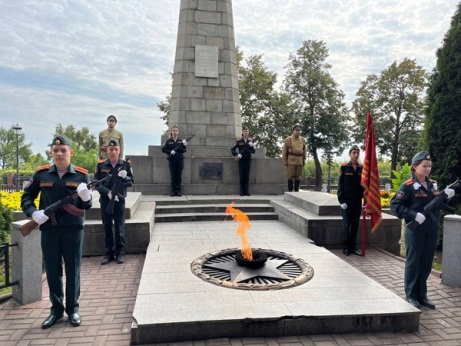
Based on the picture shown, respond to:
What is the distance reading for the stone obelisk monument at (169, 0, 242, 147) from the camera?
1174 cm

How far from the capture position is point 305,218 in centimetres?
704

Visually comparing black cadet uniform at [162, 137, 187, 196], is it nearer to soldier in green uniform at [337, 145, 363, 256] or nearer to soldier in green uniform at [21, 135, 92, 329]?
soldier in green uniform at [337, 145, 363, 256]

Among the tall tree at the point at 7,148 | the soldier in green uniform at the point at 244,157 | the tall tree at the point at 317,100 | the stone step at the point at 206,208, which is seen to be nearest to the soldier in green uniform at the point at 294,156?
the soldier in green uniform at the point at 244,157

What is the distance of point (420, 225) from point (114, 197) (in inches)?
176

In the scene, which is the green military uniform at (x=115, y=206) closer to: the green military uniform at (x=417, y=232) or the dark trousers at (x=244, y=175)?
the green military uniform at (x=417, y=232)

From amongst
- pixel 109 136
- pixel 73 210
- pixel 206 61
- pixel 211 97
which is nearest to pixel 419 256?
pixel 73 210

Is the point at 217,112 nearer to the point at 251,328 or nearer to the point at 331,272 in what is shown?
the point at 331,272

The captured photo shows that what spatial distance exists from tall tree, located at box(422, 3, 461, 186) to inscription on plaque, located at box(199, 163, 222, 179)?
5908 mm

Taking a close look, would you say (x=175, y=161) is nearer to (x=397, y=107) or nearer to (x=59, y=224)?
(x=59, y=224)

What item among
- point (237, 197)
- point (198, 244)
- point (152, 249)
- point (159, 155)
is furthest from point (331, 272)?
point (159, 155)

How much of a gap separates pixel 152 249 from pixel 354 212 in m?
3.77

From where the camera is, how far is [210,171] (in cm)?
1112

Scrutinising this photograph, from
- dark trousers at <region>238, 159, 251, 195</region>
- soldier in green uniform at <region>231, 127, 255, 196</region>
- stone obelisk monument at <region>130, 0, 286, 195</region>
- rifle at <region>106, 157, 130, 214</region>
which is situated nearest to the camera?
rifle at <region>106, 157, 130, 214</region>

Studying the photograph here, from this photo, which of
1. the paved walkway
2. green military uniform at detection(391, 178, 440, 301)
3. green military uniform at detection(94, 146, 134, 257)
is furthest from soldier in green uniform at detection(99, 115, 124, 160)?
green military uniform at detection(391, 178, 440, 301)
